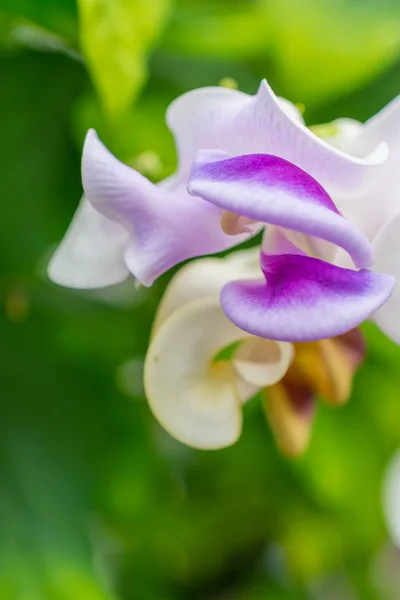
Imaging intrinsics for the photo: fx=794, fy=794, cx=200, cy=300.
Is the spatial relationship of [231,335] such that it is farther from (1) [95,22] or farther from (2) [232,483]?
(2) [232,483]

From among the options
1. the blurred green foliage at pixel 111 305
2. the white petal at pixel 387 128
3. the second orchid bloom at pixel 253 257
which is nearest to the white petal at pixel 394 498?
the blurred green foliage at pixel 111 305

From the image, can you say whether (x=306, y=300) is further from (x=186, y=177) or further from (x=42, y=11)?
(x=42, y=11)

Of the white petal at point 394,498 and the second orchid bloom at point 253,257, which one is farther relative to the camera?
the white petal at point 394,498

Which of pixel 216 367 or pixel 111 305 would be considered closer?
pixel 216 367

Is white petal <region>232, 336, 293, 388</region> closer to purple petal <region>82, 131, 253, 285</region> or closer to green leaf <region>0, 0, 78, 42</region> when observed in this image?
purple petal <region>82, 131, 253, 285</region>

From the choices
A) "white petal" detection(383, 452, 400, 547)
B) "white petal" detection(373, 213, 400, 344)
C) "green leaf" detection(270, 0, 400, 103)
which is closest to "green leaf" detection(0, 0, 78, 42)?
"green leaf" detection(270, 0, 400, 103)

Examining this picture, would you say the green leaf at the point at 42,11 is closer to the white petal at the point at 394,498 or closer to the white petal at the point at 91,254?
the white petal at the point at 91,254

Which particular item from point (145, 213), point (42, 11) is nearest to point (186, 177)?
point (145, 213)
